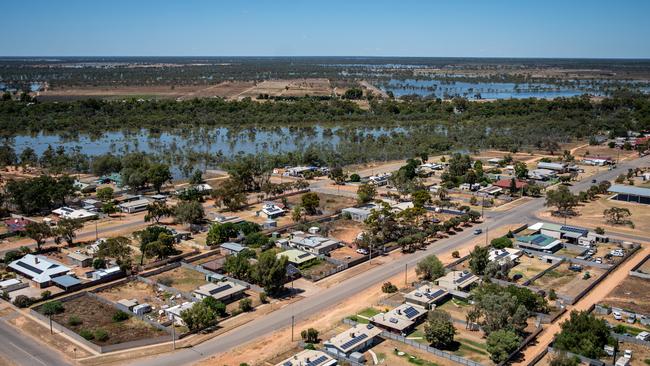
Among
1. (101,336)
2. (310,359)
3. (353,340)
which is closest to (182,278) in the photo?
(101,336)

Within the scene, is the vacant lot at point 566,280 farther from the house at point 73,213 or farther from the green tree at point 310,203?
the house at point 73,213

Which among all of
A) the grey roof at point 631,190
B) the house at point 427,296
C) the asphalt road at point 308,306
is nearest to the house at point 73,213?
the asphalt road at point 308,306

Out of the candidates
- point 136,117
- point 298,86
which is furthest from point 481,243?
point 298,86

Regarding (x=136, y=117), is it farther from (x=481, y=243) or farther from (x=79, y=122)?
(x=481, y=243)

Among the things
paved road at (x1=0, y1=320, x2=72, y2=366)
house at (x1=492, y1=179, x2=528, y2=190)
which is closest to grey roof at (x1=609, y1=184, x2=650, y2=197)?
house at (x1=492, y1=179, x2=528, y2=190)

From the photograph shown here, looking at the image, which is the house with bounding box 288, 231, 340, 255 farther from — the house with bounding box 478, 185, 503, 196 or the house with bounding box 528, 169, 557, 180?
the house with bounding box 528, 169, 557, 180

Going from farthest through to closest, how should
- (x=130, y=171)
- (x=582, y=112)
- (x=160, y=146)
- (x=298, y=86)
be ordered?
(x=298, y=86) < (x=582, y=112) < (x=160, y=146) < (x=130, y=171)
